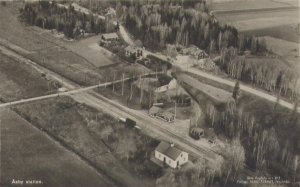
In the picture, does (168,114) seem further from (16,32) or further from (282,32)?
(282,32)

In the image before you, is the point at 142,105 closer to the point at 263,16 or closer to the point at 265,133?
the point at 265,133

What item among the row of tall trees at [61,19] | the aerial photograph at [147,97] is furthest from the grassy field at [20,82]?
the row of tall trees at [61,19]

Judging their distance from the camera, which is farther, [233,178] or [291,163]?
[291,163]

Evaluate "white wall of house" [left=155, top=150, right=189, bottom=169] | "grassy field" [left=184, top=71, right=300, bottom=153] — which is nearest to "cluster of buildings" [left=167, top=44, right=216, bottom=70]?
"grassy field" [left=184, top=71, right=300, bottom=153]

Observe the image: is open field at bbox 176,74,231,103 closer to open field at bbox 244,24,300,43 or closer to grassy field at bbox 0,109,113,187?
grassy field at bbox 0,109,113,187

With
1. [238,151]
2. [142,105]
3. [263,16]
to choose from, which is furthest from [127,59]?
[263,16]

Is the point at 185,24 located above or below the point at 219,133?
above
